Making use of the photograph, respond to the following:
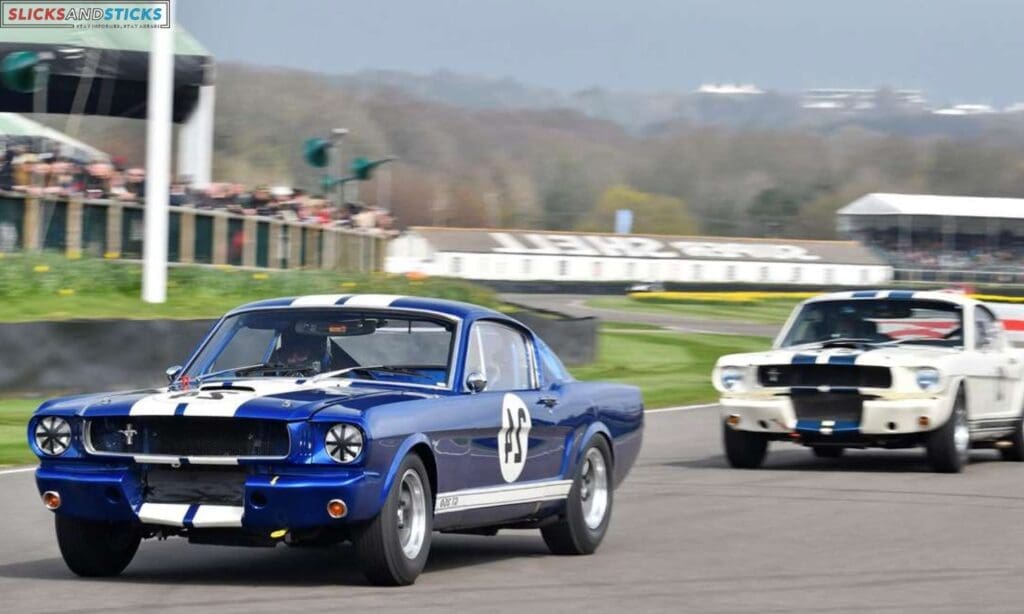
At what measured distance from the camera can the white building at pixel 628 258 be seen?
319 ft

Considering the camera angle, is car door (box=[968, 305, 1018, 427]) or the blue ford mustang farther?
car door (box=[968, 305, 1018, 427])

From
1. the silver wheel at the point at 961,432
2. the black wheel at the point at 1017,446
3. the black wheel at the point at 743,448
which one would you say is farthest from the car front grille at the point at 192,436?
the black wheel at the point at 1017,446

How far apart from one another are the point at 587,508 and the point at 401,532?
190cm

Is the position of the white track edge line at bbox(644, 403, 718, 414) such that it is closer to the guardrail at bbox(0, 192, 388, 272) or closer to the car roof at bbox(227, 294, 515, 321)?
the guardrail at bbox(0, 192, 388, 272)

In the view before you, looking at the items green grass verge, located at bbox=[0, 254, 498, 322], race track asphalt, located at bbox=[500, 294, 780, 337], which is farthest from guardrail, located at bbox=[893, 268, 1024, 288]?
green grass verge, located at bbox=[0, 254, 498, 322]

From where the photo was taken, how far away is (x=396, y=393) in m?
7.18

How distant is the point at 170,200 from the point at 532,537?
18.8 m

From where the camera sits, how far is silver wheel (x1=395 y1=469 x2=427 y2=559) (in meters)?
6.90

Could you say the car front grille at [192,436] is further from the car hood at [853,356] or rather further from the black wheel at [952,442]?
the black wheel at [952,442]

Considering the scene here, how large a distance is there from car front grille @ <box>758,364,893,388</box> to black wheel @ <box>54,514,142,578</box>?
667 centimetres

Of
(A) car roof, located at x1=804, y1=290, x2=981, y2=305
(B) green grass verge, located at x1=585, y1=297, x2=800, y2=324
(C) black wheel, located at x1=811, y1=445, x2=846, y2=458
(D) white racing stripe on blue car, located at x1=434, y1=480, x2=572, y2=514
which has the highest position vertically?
(A) car roof, located at x1=804, y1=290, x2=981, y2=305

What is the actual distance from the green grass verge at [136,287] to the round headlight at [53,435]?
39.0 feet

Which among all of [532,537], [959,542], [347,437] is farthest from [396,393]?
[959,542]

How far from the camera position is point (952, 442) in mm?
12703
